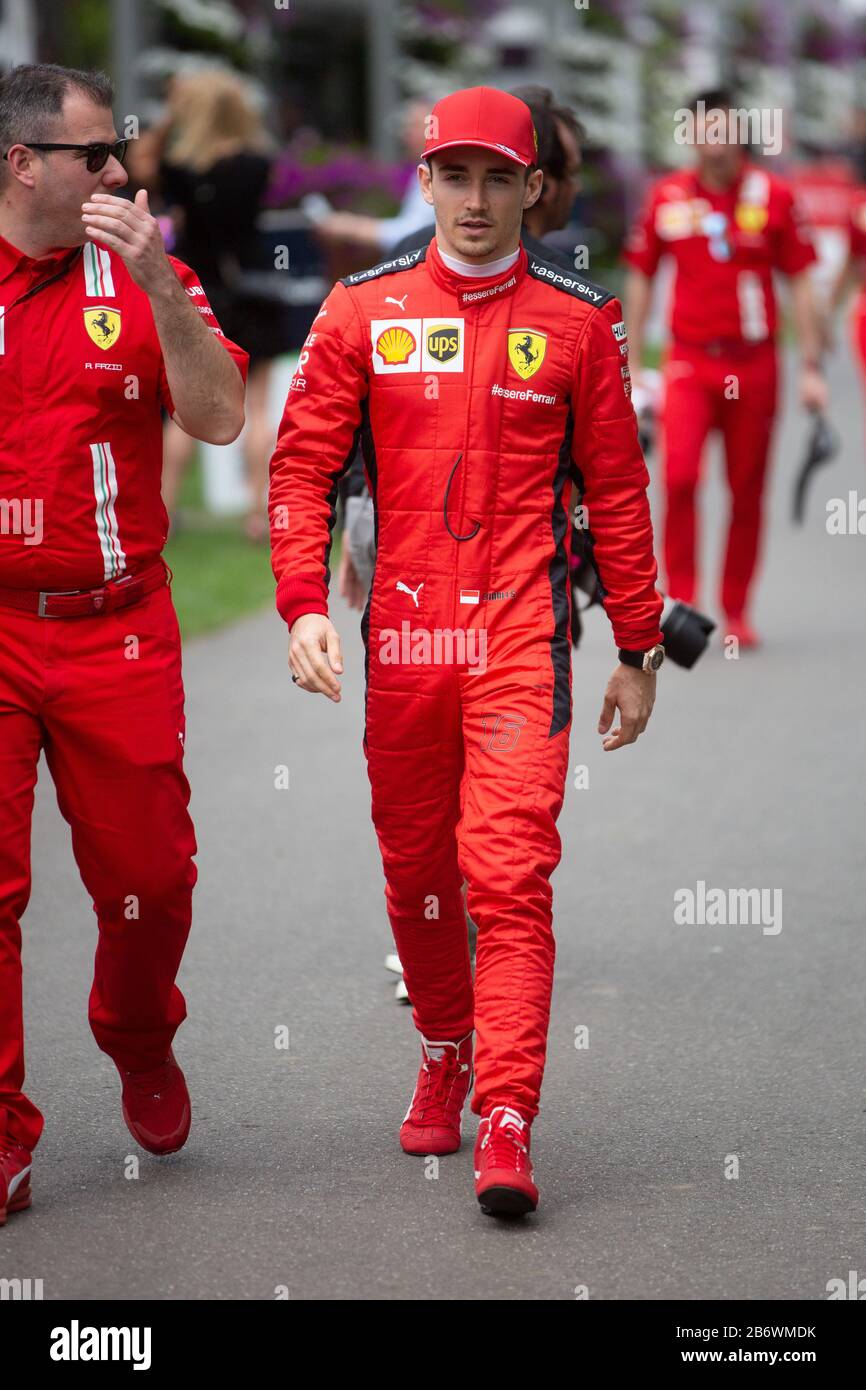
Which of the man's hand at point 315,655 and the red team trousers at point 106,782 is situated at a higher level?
the man's hand at point 315,655

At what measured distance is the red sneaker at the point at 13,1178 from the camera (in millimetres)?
4387

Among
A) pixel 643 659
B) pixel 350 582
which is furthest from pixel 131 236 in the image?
pixel 350 582

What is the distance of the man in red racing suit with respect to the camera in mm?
4461

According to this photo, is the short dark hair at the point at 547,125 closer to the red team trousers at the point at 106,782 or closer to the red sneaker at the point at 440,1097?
the red team trousers at the point at 106,782

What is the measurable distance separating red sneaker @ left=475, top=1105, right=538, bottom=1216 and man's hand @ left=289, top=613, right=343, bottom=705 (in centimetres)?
82

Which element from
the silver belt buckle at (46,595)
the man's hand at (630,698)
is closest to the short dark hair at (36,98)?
the silver belt buckle at (46,595)

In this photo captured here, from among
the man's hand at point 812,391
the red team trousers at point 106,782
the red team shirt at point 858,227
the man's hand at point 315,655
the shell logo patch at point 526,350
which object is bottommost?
the red team trousers at point 106,782

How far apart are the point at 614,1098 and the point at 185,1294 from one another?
1.40 m

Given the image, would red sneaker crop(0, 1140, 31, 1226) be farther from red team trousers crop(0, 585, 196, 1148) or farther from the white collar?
the white collar

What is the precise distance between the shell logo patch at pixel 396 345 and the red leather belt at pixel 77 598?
2.03 feet

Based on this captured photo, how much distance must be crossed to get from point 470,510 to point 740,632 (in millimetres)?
6463

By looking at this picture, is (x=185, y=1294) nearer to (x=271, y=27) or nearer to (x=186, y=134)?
(x=186, y=134)

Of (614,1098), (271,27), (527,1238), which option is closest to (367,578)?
(614,1098)
